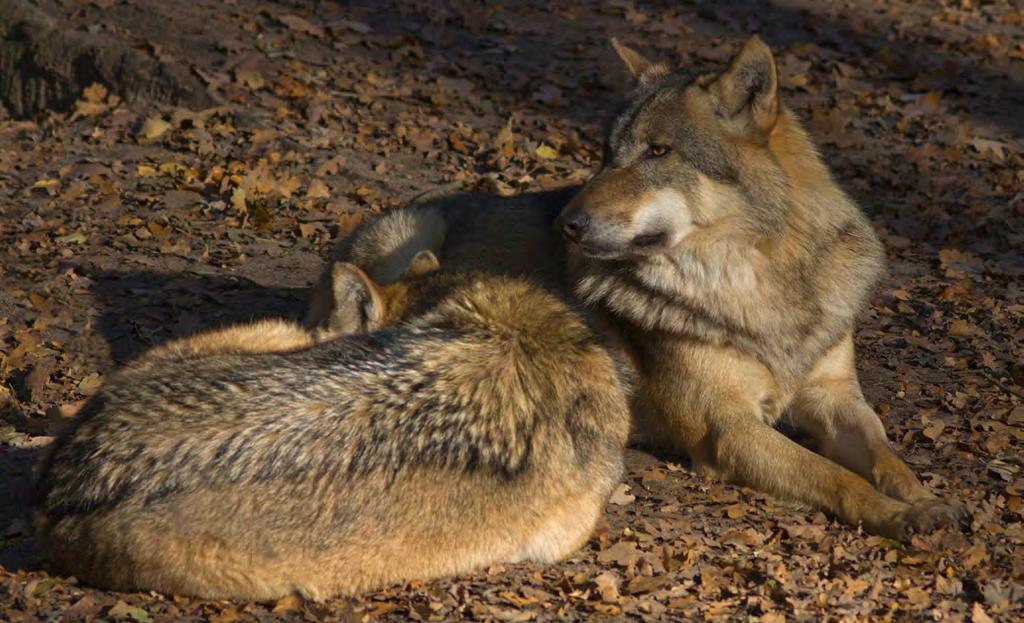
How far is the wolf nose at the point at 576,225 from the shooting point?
5.94 metres

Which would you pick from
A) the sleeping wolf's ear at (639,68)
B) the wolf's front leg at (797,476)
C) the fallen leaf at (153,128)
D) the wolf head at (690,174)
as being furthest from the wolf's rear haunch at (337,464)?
the fallen leaf at (153,128)

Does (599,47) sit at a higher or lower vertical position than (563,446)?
higher

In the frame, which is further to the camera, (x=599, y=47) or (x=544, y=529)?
(x=599, y=47)

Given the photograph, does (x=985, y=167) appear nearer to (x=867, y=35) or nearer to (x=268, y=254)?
(x=867, y=35)

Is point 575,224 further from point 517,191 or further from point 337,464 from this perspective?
point 517,191

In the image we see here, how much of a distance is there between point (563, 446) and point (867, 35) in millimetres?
10325

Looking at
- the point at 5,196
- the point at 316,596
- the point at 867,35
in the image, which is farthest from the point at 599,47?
the point at 316,596

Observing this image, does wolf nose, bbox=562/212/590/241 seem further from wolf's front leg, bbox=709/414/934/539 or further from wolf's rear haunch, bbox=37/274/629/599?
wolf's front leg, bbox=709/414/934/539

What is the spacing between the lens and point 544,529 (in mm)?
5141

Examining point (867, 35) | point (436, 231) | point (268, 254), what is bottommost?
point (268, 254)

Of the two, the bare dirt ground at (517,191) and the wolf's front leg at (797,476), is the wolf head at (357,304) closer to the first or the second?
the bare dirt ground at (517,191)

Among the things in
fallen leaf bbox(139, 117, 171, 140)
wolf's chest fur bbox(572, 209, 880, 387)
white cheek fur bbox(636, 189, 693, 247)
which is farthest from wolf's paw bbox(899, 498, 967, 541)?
fallen leaf bbox(139, 117, 171, 140)

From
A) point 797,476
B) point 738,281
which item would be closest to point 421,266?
point 738,281

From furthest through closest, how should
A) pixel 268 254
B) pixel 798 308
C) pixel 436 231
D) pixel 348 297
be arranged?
pixel 268 254 → pixel 436 231 → pixel 798 308 → pixel 348 297
